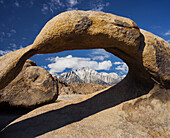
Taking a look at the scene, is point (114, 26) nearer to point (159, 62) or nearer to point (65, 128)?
point (159, 62)

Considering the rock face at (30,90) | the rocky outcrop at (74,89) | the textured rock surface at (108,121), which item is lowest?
the textured rock surface at (108,121)

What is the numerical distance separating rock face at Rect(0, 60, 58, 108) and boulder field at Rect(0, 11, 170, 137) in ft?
6.17

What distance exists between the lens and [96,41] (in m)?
3.83

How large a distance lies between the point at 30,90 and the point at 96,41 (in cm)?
450

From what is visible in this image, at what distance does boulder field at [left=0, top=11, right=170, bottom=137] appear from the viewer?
3.36m

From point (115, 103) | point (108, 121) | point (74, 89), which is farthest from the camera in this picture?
point (74, 89)

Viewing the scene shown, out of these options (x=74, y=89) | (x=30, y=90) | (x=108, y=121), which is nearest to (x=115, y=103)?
(x=108, y=121)

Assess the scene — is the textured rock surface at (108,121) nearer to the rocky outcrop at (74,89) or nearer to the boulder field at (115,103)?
the boulder field at (115,103)

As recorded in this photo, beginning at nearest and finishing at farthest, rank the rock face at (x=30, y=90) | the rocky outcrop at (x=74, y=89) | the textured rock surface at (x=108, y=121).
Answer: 1. the textured rock surface at (x=108, y=121)
2. the rock face at (x=30, y=90)
3. the rocky outcrop at (x=74, y=89)

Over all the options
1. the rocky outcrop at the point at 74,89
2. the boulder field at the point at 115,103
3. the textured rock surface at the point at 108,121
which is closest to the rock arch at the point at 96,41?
the boulder field at the point at 115,103

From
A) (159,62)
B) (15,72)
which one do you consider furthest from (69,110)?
(159,62)

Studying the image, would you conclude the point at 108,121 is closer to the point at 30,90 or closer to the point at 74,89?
the point at 30,90

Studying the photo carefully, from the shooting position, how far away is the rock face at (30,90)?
598 cm

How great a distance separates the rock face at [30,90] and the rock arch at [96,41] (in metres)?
3.13
